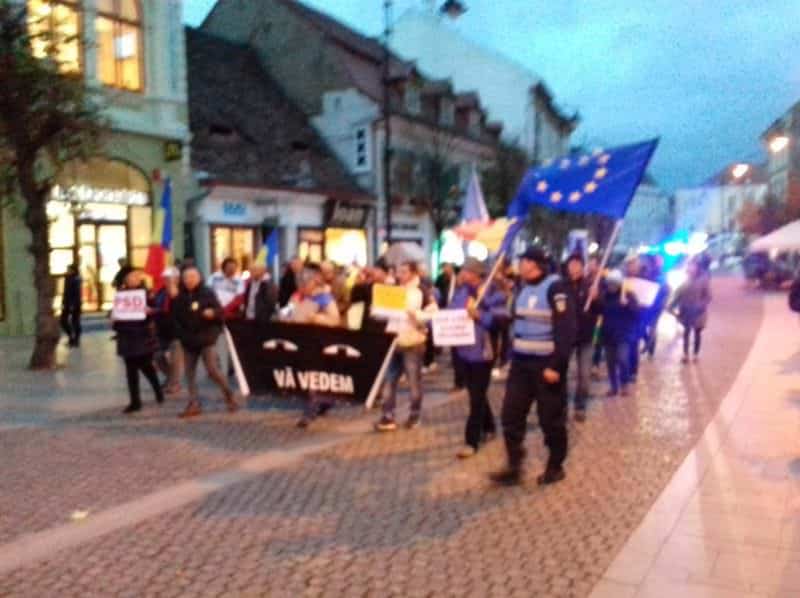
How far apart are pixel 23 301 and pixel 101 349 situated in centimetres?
369

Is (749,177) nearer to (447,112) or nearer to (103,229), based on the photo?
(447,112)

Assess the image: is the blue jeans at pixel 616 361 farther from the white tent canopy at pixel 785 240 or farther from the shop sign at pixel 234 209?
the shop sign at pixel 234 209

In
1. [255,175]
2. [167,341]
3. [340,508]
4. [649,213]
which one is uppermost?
[649,213]

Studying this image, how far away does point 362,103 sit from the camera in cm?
3200

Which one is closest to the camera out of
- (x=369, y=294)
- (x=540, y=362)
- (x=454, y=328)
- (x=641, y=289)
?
(x=540, y=362)

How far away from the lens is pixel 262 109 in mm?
31562

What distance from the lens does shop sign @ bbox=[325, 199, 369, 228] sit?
2958 cm

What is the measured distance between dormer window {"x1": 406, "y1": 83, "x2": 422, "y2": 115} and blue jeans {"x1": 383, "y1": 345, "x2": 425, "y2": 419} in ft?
86.4

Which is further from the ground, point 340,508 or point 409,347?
point 409,347

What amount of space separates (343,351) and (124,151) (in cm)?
1435

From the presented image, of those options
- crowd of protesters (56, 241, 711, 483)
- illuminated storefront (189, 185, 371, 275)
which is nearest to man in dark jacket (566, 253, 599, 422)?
crowd of protesters (56, 241, 711, 483)

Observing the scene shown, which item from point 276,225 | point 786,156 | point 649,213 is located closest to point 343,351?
point 276,225

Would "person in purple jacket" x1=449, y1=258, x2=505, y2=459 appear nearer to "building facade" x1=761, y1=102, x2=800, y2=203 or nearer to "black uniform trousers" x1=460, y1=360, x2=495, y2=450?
"black uniform trousers" x1=460, y1=360, x2=495, y2=450

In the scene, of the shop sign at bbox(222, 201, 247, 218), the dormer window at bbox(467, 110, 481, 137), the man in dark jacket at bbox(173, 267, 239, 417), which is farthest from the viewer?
the dormer window at bbox(467, 110, 481, 137)
